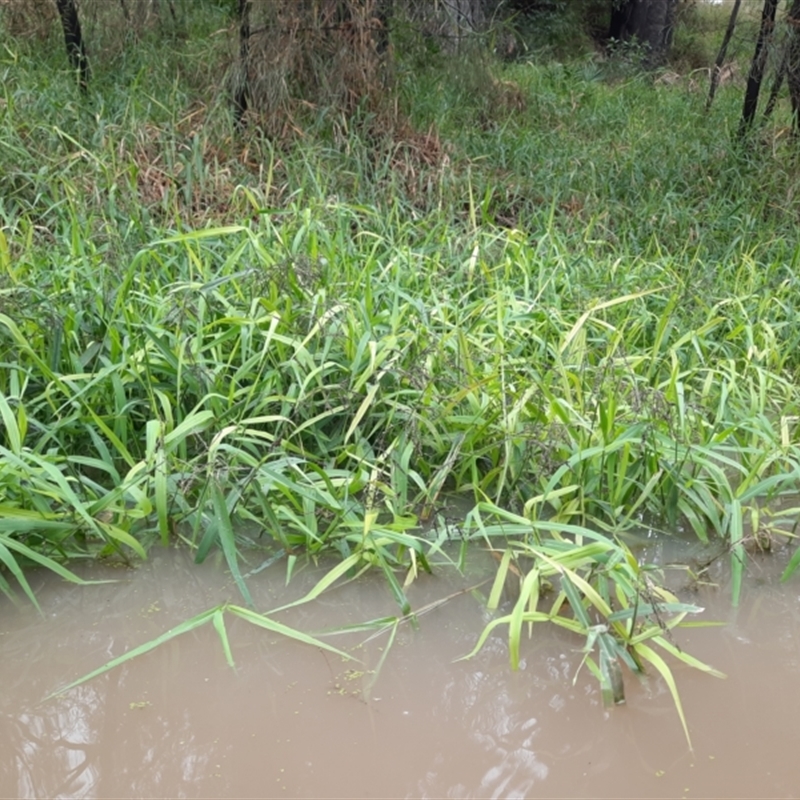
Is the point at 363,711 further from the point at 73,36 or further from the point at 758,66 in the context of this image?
the point at 758,66

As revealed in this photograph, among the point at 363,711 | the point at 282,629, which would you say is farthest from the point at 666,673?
the point at 282,629

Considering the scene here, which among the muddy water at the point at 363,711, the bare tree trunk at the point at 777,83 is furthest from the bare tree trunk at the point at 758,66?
the muddy water at the point at 363,711

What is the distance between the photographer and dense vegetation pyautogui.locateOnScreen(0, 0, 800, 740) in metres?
2.13

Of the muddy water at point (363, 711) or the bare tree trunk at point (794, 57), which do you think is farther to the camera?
the bare tree trunk at point (794, 57)

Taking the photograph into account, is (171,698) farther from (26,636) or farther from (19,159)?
(19,159)

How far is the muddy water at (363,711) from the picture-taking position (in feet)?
5.11

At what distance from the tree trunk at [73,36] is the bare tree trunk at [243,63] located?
835mm

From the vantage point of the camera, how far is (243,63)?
15.1 feet

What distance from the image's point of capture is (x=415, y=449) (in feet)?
8.08

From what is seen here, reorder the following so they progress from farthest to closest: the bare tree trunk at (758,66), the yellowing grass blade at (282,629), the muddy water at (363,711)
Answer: the bare tree trunk at (758,66)
the yellowing grass blade at (282,629)
the muddy water at (363,711)

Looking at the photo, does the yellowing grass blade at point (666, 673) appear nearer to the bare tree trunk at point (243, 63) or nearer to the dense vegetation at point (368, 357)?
the dense vegetation at point (368, 357)

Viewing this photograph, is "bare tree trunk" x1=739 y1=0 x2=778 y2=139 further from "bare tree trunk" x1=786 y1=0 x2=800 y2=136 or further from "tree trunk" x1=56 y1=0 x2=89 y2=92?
"tree trunk" x1=56 y1=0 x2=89 y2=92

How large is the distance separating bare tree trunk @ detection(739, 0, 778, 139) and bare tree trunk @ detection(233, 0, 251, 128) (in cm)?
295

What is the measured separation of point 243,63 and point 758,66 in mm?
3004
